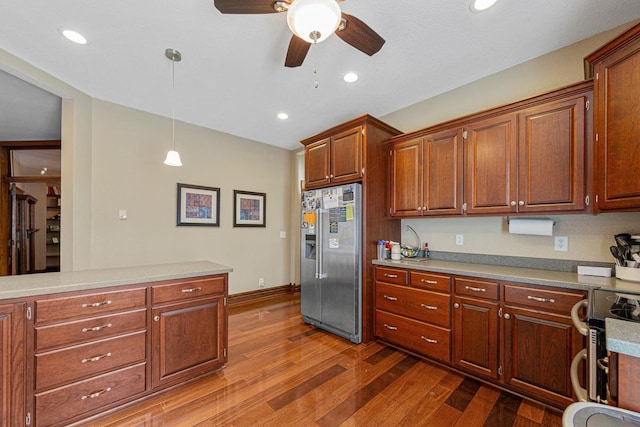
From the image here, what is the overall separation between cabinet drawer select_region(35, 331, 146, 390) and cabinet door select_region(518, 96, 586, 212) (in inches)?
122

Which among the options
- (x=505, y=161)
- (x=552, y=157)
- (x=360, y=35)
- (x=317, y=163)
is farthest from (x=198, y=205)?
(x=552, y=157)

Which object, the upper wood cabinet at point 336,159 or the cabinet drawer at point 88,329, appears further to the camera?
the upper wood cabinet at point 336,159

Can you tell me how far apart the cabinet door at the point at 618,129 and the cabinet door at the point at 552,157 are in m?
0.14

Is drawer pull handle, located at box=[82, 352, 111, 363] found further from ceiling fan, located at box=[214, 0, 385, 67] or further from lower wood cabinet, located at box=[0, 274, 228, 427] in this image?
ceiling fan, located at box=[214, 0, 385, 67]

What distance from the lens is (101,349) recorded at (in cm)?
169

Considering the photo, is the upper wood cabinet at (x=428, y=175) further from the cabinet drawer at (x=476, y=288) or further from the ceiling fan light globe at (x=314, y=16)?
the ceiling fan light globe at (x=314, y=16)

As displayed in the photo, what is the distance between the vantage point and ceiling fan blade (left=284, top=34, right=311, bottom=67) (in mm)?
1682

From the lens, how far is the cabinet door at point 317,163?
3.22 meters

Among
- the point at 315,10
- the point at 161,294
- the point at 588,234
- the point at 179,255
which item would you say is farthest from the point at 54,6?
the point at 588,234

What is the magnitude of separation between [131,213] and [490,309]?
3.96 meters

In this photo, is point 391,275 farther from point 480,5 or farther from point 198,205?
point 198,205

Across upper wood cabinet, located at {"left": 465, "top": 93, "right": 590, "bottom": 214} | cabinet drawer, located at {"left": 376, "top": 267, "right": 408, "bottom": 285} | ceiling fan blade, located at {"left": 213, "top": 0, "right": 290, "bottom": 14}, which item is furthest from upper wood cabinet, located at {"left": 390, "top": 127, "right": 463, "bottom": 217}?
ceiling fan blade, located at {"left": 213, "top": 0, "right": 290, "bottom": 14}

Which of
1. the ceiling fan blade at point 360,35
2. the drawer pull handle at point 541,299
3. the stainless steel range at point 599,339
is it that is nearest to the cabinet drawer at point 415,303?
the drawer pull handle at point 541,299

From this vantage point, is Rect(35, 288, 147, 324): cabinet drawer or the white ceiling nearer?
Rect(35, 288, 147, 324): cabinet drawer
